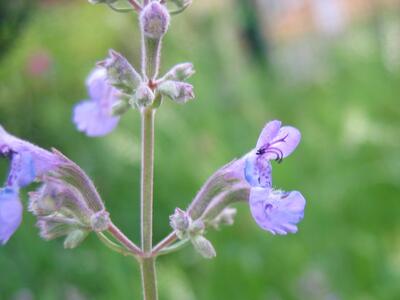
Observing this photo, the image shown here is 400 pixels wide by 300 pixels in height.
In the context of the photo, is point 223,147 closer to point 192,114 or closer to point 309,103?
point 192,114

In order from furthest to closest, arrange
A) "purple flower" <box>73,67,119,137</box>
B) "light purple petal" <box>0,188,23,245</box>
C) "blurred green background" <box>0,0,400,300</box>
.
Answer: "blurred green background" <box>0,0,400,300</box> < "purple flower" <box>73,67,119,137</box> < "light purple petal" <box>0,188,23,245</box>

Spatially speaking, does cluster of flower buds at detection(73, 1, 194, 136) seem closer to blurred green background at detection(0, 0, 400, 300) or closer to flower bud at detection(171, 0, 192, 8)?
flower bud at detection(171, 0, 192, 8)

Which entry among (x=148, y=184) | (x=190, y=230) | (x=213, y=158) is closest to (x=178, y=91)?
(x=148, y=184)

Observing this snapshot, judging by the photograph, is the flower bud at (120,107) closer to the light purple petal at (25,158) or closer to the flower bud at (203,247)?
the light purple petal at (25,158)

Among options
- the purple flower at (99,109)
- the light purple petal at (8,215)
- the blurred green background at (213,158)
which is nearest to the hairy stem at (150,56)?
the purple flower at (99,109)

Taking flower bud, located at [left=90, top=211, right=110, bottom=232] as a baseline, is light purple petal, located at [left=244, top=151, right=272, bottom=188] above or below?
above

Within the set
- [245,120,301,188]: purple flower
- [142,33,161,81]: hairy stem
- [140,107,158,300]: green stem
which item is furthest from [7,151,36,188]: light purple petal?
[245,120,301,188]: purple flower
